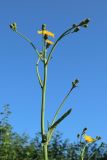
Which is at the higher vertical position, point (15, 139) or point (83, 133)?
point (15, 139)

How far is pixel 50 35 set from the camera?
455cm

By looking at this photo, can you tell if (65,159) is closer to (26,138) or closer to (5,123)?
(26,138)

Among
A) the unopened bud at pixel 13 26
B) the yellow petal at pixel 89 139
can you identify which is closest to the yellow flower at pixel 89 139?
the yellow petal at pixel 89 139

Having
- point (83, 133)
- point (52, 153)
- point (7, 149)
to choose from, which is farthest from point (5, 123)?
point (83, 133)

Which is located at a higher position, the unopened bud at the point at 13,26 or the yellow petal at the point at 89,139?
the unopened bud at the point at 13,26

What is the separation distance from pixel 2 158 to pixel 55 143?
21.1ft

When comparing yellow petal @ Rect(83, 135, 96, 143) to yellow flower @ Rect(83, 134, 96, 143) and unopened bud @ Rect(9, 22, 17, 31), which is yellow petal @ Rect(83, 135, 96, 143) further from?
unopened bud @ Rect(9, 22, 17, 31)

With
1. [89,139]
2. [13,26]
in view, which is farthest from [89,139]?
[13,26]

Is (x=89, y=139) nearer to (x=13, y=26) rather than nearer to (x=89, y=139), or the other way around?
(x=89, y=139)

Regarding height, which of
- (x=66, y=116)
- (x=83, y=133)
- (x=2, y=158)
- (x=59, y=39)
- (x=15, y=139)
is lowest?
(x=66, y=116)

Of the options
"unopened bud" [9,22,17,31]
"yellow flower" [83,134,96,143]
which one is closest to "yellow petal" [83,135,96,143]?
"yellow flower" [83,134,96,143]

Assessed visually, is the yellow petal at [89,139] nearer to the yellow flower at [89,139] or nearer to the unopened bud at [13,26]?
the yellow flower at [89,139]

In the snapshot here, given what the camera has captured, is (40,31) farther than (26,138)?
No

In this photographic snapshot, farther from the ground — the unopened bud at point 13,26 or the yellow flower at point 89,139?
the unopened bud at point 13,26
